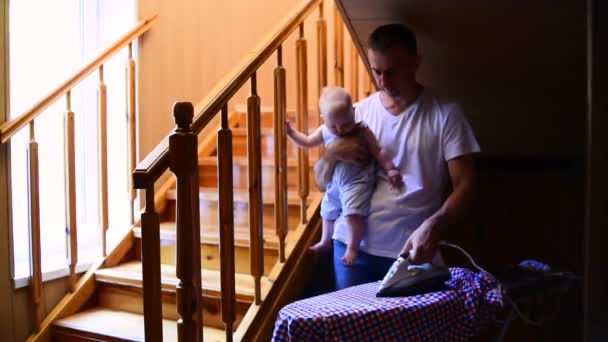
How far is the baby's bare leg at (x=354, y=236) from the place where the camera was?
1.89 m

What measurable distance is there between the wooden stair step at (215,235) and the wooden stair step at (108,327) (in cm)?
37

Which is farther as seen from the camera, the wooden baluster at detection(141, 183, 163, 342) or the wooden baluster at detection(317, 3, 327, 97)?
the wooden baluster at detection(317, 3, 327, 97)

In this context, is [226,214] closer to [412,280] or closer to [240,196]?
[412,280]

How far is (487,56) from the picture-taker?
7.04 feet

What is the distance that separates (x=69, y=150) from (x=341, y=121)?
1333 millimetres

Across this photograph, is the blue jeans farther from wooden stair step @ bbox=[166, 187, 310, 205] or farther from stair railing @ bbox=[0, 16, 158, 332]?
stair railing @ bbox=[0, 16, 158, 332]

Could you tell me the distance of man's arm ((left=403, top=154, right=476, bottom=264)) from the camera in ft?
5.49

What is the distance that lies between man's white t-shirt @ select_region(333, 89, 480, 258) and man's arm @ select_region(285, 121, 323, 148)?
0.34 m

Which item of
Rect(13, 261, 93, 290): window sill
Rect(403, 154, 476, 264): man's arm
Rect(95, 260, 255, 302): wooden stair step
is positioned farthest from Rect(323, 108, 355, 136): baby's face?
Rect(13, 261, 93, 290): window sill

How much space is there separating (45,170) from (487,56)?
2.05 meters

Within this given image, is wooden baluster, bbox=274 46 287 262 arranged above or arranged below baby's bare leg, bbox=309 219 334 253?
above

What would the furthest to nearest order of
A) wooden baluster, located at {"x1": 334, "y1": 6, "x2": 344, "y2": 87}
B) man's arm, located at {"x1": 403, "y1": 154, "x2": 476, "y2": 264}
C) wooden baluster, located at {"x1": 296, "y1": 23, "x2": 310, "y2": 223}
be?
1. wooden baluster, located at {"x1": 334, "y1": 6, "x2": 344, "y2": 87}
2. wooden baluster, located at {"x1": 296, "y1": 23, "x2": 310, "y2": 223}
3. man's arm, located at {"x1": 403, "y1": 154, "x2": 476, "y2": 264}

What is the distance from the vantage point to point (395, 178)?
1867 mm

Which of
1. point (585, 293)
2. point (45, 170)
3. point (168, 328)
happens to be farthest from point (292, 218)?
point (585, 293)
